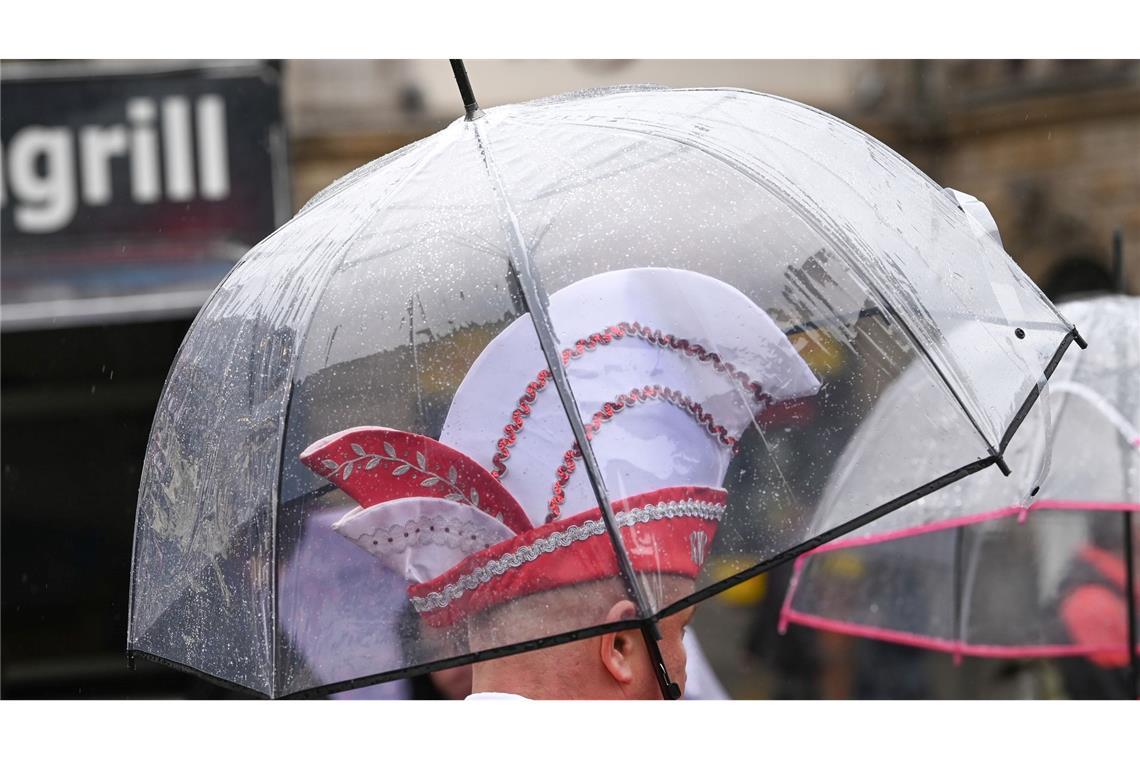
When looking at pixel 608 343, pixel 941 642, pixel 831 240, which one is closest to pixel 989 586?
pixel 941 642

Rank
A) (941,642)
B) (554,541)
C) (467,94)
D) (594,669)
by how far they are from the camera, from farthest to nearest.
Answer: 1. (941,642)
2. (467,94)
3. (594,669)
4. (554,541)

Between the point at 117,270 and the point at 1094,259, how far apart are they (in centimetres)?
710

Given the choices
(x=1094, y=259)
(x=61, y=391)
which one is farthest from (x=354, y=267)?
(x=1094, y=259)

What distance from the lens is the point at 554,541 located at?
5.56ft

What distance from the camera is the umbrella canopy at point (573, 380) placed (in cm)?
169

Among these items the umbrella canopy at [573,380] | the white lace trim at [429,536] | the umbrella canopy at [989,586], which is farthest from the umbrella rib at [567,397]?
the umbrella canopy at [989,586]

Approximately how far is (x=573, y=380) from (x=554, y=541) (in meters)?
0.19

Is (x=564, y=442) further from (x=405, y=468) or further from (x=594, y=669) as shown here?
(x=594, y=669)

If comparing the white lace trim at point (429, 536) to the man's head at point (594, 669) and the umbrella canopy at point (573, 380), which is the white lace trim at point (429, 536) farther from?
the man's head at point (594, 669)

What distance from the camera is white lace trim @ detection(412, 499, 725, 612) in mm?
1662

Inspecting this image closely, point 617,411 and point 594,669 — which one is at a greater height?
point 617,411

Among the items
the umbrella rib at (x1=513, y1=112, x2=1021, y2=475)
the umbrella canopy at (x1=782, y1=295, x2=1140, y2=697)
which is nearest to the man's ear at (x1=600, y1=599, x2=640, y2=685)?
the umbrella rib at (x1=513, y1=112, x2=1021, y2=475)

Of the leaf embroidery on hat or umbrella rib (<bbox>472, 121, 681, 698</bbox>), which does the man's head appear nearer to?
umbrella rib (<bbox>472, 121, 681, 698</bbox>)
